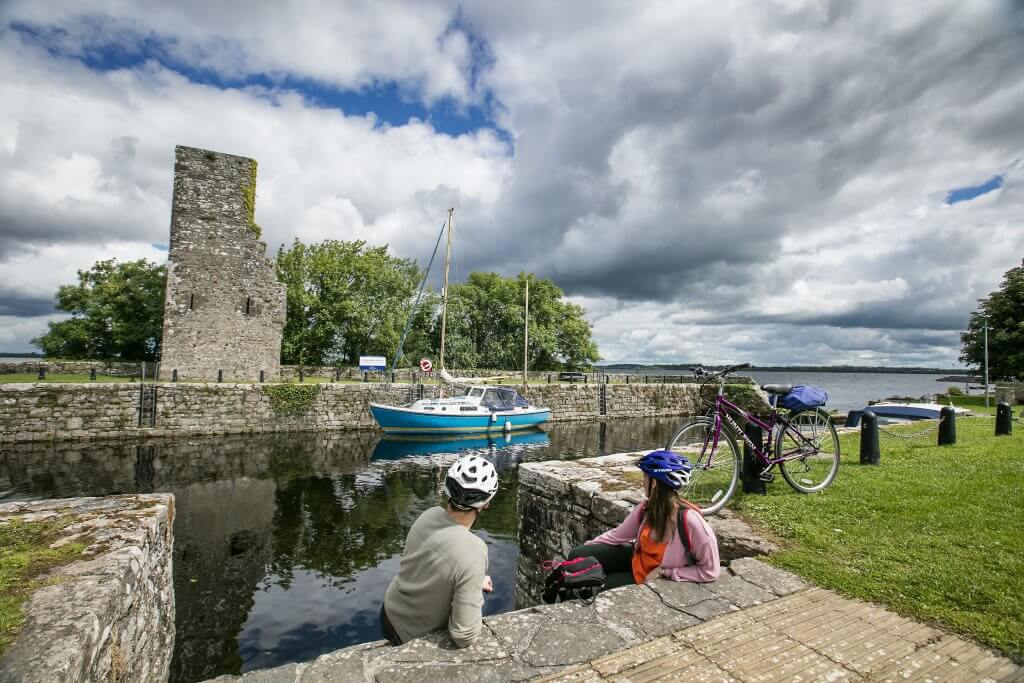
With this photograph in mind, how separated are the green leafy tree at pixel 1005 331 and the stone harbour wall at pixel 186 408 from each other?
114 ft

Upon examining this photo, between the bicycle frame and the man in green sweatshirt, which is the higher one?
the bicycle frame

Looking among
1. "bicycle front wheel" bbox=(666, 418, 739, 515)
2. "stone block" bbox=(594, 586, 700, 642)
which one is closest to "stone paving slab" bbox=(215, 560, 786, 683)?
"stone block" bbox=(594, 586, 700, 642)

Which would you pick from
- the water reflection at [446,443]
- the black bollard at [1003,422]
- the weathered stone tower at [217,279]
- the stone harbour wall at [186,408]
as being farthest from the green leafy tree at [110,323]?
the black bollard at [1003,422]

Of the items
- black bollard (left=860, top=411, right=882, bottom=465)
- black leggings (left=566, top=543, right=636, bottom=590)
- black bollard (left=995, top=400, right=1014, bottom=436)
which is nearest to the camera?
black leggings (left=566, top=543, right=636, bottom=590)

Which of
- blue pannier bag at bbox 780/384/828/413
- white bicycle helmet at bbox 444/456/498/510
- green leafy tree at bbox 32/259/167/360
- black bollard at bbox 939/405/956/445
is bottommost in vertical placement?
black bollard at bbox 939/405/956/445

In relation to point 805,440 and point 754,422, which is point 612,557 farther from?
point 805,440

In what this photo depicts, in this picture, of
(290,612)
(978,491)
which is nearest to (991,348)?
(978,491)

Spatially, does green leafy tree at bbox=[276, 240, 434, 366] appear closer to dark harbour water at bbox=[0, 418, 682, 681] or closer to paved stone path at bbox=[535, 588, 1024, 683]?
dark harbour water at bbox=[0, 418, 682, 681]

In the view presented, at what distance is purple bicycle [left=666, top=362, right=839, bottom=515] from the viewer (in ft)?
16.0

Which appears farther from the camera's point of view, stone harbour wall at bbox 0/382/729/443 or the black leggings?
stone harbour wall at bbox 0/382/729/443

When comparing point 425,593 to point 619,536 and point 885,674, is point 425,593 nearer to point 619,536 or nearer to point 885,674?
point 619,536

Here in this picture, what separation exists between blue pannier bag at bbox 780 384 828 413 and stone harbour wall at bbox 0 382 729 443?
19927mm

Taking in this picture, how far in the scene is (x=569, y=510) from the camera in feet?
18.3

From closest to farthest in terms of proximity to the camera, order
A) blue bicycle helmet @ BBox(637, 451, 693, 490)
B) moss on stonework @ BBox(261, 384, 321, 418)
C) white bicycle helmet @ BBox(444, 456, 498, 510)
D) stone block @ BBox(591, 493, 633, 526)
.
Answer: white bicycle helmet @ BBox(444, 456, 498, 510), blue bicycle helmet @ BBox(637, 451, 693, 490), stone block @ BBox(591, 493, 633, 526), moss on stonework @ BBox(261, 384, 321, 418)
